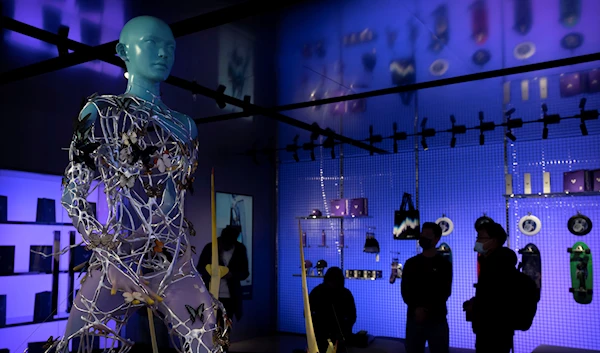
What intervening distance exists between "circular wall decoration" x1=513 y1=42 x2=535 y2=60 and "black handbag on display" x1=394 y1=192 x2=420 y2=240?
2.14 meters

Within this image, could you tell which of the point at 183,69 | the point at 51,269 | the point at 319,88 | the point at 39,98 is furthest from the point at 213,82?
the point at 51,269

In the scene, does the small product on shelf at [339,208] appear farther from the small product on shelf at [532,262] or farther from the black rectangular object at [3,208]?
the black rectangular object at [3,208]

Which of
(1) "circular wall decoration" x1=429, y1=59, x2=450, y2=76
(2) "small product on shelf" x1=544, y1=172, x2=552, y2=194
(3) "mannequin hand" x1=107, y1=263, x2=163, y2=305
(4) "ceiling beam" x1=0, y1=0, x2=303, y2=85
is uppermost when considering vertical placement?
(1) "circular wall decoration" x1=429, y1=59, x2=450, y2=76

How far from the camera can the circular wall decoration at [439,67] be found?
6.52 meters

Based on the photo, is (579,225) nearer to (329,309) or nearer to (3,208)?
(329,309)

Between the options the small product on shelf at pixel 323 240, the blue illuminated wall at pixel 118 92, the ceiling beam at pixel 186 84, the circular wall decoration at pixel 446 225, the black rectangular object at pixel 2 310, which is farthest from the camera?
the small product on shelf at pixel 323 240

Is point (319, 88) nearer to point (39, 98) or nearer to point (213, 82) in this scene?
point (213, 82)

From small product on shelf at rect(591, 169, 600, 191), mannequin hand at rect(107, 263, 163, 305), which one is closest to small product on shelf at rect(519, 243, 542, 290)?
small product on shelf at rect(591, 169, 600, 191)

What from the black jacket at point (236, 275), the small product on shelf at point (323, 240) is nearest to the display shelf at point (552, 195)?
the small product on shelf at point (323, 240)

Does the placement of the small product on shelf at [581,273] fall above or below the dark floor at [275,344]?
above

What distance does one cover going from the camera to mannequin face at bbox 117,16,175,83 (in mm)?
1799

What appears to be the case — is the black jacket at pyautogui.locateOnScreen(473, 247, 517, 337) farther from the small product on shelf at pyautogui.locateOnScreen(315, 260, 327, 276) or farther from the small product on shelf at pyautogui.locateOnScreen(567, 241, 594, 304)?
the small product on shelf at pyautogui.locateOnScreen(315, 260, 327, 276)

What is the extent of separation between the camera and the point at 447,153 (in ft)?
22.7

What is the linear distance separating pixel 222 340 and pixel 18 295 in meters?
3.97
